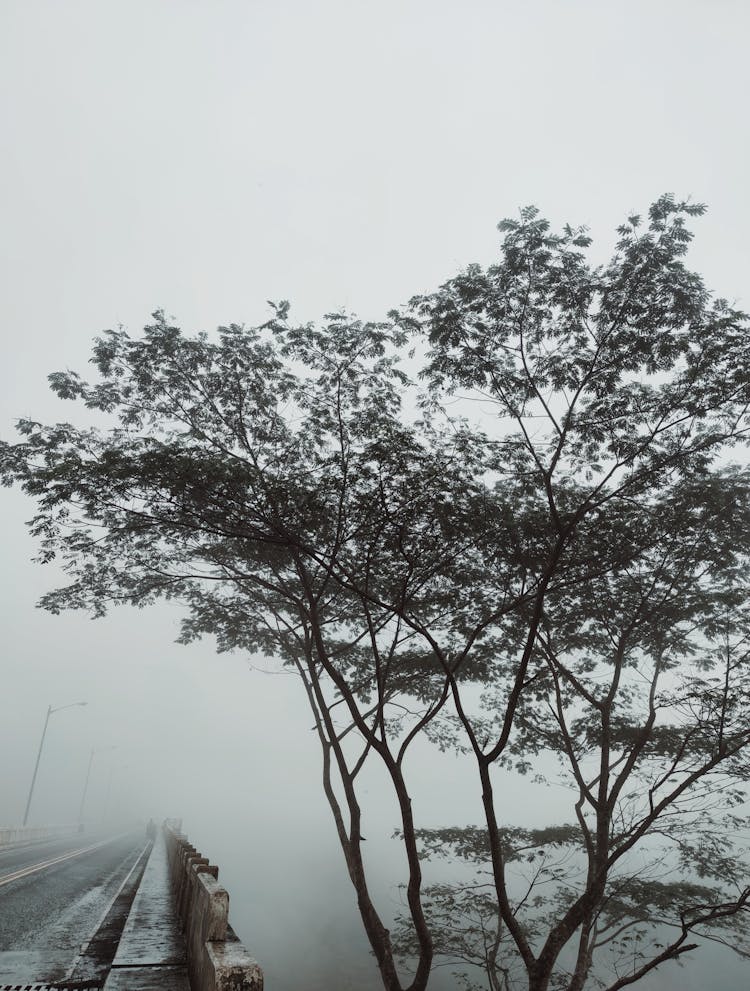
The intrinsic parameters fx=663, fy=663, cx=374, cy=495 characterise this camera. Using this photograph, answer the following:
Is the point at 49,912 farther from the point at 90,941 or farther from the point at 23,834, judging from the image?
the point at 23,834

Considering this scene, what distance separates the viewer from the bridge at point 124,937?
6.54 m

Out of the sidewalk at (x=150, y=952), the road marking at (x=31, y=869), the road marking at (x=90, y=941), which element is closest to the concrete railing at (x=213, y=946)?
the sidewalk at (x=150, y=952)

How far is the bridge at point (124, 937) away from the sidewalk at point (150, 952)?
0.04 ft

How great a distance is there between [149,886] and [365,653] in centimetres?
794

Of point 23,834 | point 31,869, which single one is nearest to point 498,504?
point 31,869

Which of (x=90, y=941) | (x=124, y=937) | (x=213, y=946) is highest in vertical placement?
(x=213, y=946)

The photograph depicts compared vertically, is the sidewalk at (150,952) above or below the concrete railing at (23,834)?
below

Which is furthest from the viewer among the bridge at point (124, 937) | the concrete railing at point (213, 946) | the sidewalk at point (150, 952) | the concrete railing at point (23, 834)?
the concrete railing at point (23, 834)

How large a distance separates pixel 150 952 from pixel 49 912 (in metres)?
5.76

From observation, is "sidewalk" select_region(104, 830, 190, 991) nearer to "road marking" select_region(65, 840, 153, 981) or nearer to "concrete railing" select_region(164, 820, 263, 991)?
"concrete railing" select_region(164, 820, 263, 991)

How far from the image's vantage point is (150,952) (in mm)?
8742

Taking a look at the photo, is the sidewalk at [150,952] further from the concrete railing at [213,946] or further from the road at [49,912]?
the road at [49,912]

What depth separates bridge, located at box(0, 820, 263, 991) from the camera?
21.4ft

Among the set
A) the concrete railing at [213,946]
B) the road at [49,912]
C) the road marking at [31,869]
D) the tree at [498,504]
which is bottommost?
the road at [49,912]
